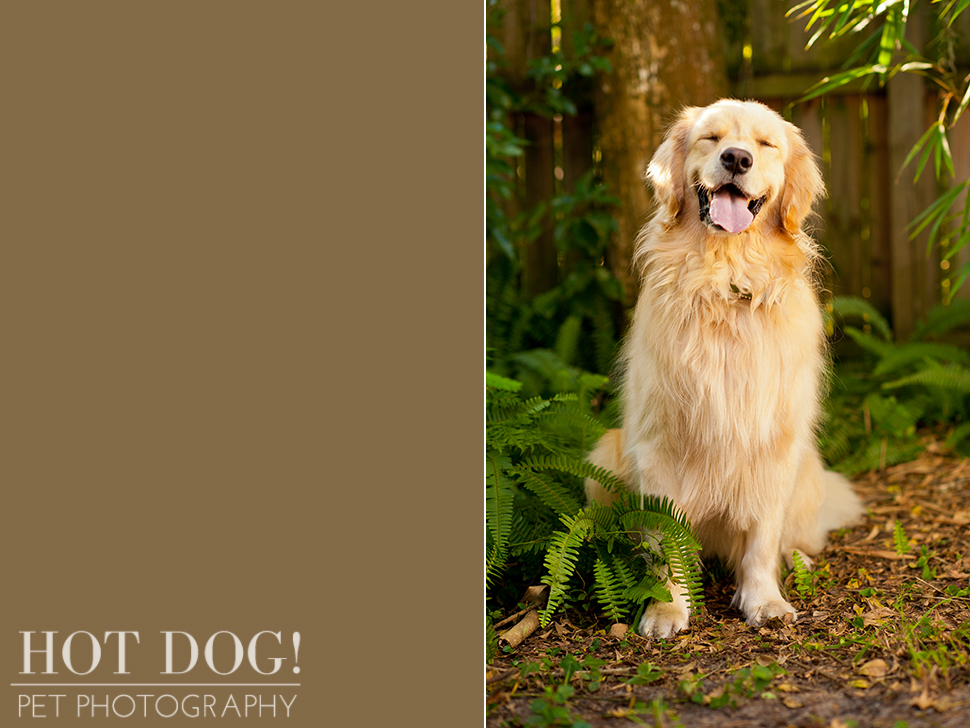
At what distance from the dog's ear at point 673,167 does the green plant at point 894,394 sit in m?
1.77

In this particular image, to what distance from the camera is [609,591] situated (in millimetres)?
2512

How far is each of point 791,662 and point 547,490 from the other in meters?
0.92

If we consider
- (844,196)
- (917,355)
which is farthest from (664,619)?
(844,196)

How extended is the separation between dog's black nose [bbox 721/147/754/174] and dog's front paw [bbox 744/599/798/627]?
1.37 meters

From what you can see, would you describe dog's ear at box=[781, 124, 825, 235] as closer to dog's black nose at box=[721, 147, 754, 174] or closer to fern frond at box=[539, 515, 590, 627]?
dog's black nose at box=[721, 147, 754, 174]

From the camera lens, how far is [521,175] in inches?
199

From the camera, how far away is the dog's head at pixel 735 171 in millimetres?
2484

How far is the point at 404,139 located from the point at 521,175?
3278 mm

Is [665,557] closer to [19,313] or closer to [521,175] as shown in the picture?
[19,313]

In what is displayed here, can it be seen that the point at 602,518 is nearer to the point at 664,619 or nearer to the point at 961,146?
the point at 664,619

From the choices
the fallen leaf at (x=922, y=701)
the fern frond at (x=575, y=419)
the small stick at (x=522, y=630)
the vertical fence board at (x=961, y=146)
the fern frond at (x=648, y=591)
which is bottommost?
the small stick at (x=522, y=630)

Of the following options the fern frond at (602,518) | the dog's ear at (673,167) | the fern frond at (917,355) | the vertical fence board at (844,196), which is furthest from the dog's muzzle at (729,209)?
the vertical fence board at (844,196)

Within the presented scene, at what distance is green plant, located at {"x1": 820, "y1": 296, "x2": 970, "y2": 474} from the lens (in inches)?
159

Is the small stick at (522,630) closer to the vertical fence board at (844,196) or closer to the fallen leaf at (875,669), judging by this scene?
the fallen leaf at (875,669)
